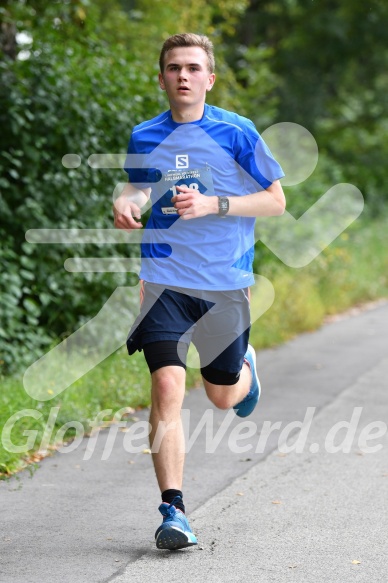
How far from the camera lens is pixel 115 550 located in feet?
15.9

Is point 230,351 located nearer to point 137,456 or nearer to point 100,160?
point 137,456

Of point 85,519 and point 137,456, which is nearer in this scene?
point 85,519

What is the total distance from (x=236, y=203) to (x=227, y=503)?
1.66 m

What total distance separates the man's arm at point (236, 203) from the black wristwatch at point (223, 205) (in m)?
0.02

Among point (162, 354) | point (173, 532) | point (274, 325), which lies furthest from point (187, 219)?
point (274, 325)

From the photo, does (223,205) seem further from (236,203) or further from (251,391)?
(251,391)

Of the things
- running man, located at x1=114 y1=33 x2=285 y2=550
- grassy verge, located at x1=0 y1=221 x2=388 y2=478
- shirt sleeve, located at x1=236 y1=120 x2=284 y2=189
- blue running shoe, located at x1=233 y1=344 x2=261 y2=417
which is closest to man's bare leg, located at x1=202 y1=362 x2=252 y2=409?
blue running shoe, located at x1=233 y1=344 x2=261 y2=417

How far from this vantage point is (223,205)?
493cm

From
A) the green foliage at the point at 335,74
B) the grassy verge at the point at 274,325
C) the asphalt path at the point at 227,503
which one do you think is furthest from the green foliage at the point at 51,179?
the green foliage at the point at 335,74

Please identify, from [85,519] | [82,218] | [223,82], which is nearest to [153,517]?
[85,519]

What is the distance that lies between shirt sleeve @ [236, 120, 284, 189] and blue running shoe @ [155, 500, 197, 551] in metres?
1.50

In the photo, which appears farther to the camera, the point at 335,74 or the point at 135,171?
the point at 335,74

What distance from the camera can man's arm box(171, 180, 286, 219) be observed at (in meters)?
4.80

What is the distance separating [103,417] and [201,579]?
3416mm
